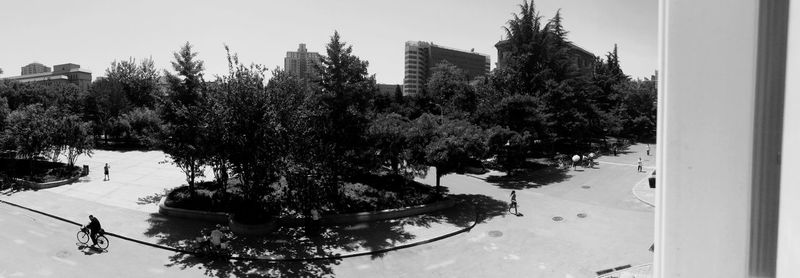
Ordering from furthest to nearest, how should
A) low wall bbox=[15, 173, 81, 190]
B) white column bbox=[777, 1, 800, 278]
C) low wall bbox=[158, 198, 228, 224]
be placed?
low wall bbox=[15, 173, 81, 190]
low wall bbox=[158, 198, 228, 224]
white column bbox=[777, 1, 800, 278]

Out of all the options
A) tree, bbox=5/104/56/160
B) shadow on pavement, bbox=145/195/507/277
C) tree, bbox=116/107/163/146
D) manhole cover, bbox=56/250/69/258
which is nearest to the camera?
shadow on pavement, bbox=145/195/507/277

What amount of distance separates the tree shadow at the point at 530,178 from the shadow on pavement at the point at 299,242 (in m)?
7.69

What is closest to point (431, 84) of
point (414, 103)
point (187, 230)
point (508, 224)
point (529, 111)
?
point (414, 103)

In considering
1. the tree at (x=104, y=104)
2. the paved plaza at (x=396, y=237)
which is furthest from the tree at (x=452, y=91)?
the tree at (x=104, y=104)

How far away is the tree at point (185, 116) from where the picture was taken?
16016mm

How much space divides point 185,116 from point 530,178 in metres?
20.9

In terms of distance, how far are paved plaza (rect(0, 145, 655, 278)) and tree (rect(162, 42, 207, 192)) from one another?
8.74ft

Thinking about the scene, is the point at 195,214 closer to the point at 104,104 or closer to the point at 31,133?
the point at 31,133

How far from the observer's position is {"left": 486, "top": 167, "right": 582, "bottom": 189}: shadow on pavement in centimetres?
2567

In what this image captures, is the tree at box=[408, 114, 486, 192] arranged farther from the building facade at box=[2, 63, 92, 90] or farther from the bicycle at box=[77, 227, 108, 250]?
the building facade at box=[2, 63, 92, 90]

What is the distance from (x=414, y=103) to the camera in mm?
57750

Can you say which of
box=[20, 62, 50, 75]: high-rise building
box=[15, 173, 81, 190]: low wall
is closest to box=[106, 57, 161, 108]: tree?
box=[15, 173, 81, 190]: low wall

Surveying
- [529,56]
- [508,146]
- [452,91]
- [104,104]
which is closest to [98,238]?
[508,146]

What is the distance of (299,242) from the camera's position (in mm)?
14539
